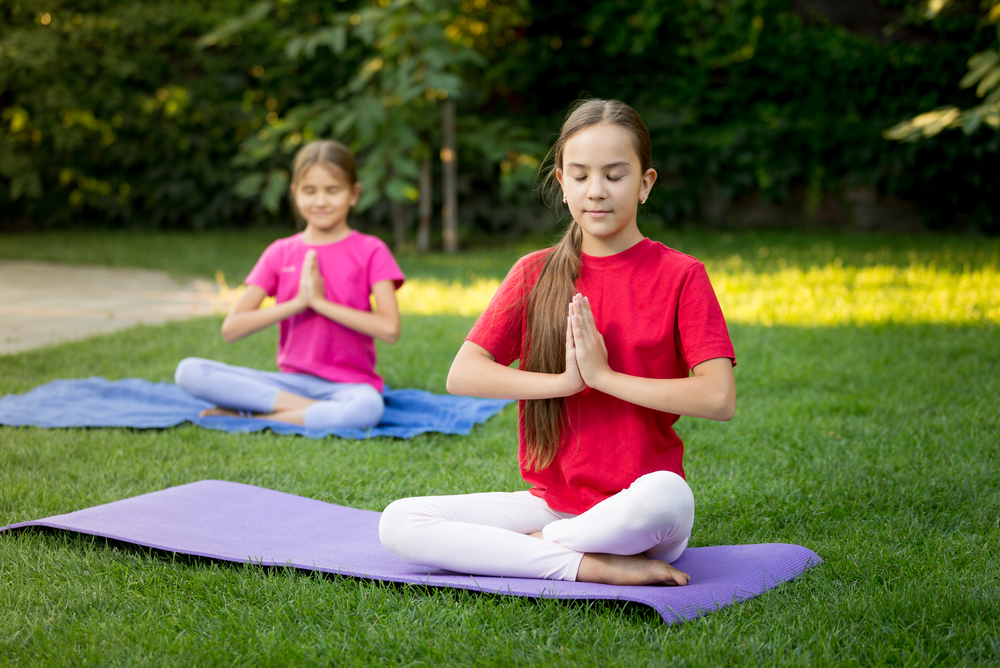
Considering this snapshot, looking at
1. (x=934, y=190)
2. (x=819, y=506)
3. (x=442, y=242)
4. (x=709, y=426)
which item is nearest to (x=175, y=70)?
(x=442, y=242)

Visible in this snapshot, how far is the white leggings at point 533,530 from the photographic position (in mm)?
1811

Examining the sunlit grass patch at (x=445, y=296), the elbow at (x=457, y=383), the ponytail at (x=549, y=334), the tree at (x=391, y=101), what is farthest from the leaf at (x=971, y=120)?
the elbow at (x=457, y=383)

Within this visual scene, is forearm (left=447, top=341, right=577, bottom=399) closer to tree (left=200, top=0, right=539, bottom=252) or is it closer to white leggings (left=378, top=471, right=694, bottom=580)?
white leggings (left=378, top=471, right=694, bottom=580)

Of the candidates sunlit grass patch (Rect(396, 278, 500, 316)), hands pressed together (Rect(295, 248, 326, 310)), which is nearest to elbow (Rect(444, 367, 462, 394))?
hands pressed together (Rect(295, 248, 326, 310))

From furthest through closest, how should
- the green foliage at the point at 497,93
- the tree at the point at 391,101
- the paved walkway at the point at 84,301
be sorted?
the green foliage at the point at 497,93 < the tree at the point at 391,101 < the paved walkway at the point at 84,301

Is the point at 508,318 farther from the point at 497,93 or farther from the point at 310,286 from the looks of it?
the point at 497,93

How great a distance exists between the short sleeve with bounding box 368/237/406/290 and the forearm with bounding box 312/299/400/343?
0.51 feet

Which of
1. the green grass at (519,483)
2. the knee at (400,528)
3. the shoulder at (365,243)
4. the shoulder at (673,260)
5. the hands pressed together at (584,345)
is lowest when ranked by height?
the green grass at (519,483)

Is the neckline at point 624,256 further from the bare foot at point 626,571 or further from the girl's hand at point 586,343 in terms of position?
the bare foot at point 626,571

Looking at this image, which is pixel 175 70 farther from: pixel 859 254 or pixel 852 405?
pixel 852 405

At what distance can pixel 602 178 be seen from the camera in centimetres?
192

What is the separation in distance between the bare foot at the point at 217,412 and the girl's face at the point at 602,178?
214 cm

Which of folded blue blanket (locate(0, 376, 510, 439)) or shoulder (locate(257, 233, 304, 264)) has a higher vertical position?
shoulder (locate(257, 233, 304, 264))

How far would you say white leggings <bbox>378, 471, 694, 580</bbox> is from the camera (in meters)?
1.81
